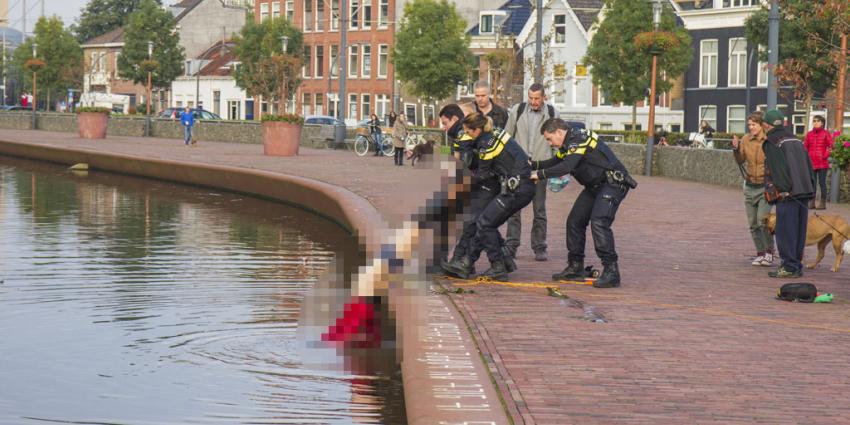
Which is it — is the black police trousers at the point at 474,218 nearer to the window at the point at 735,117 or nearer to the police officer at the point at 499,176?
the police officer at the point at 499,176

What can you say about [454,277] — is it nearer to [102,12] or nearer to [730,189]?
[730,189]

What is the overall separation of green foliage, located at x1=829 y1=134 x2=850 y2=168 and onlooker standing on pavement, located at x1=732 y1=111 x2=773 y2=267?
4.64m

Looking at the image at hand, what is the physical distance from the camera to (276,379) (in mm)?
8539

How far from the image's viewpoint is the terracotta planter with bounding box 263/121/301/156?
1569 inches

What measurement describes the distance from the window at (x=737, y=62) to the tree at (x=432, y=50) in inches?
578

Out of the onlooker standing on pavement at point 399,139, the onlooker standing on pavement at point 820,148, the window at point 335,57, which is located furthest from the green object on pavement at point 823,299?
the window at point 335,57

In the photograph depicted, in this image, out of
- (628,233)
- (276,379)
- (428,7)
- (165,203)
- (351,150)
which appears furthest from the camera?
(428,7)

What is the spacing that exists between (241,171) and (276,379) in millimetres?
18225

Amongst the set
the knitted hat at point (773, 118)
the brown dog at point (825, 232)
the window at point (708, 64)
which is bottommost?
the brown dog at point (825, 232)

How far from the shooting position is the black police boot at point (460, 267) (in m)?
12.2

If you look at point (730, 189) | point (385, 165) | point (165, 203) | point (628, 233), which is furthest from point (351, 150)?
point (628, 233)

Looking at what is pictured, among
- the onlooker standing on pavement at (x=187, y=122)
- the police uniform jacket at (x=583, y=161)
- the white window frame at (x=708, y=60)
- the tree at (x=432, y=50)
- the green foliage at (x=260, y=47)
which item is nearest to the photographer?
the police uniform jacket at (x=583, y=161)

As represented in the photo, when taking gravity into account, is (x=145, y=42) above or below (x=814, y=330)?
above

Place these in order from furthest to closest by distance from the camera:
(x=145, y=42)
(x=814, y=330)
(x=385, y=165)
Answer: (x=145, y=42) → (x=385, y=165) → (x=814, y=330)
